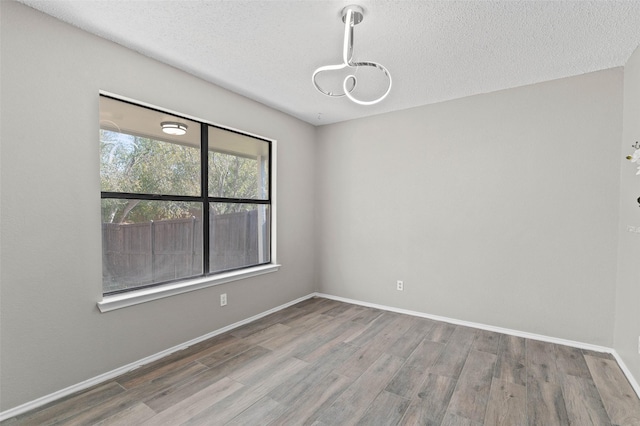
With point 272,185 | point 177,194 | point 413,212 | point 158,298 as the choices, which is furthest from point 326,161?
point 158,298

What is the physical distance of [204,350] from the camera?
266cm

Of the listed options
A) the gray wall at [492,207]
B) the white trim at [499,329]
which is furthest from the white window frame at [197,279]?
the white trim at [499,329]

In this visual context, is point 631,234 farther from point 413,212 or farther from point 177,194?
point 177,194

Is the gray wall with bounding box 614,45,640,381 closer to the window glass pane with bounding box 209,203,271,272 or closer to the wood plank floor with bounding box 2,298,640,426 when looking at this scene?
the wood plank floor with bounding box 2,298,640,426

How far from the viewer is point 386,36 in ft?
6.97

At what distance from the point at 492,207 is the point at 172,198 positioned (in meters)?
3.15

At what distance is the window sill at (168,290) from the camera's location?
7.24 feet

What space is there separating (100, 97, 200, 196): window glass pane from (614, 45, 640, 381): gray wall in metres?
3.62

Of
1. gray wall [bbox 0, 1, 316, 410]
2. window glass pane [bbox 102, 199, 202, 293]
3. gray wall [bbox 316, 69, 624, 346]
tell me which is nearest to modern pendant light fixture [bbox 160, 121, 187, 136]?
gray wall [bbox 0, 1, 316, 410]

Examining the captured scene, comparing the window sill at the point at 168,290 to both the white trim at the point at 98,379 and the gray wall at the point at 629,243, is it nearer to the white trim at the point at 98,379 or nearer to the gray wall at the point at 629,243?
the white trim at the point at 98,379

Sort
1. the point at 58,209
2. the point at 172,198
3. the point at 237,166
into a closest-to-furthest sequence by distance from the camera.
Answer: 1. the point at 58,209
2. the point at 172,198
3. the point at 237,166

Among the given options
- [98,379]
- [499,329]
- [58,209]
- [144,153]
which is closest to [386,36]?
[144,153]

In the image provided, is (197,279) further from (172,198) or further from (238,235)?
(172,198)

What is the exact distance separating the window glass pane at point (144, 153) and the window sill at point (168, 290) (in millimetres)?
819
